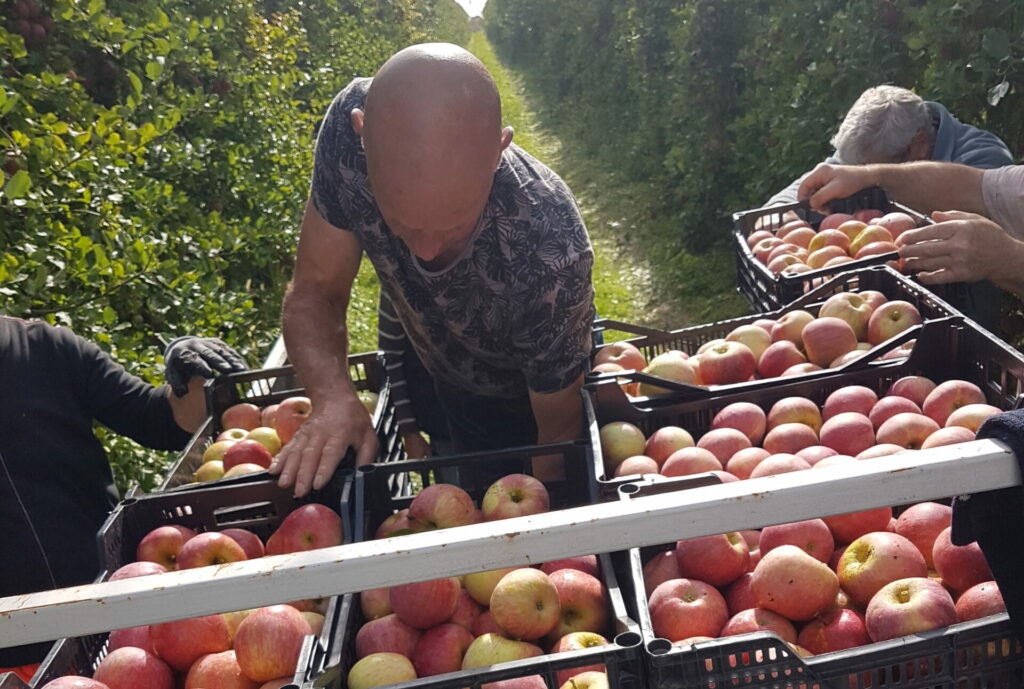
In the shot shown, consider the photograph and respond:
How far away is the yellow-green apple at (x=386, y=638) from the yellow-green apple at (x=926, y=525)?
105cm

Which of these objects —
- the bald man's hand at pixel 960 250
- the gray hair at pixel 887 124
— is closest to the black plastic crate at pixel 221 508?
the bald man's hand at pixel 960 250

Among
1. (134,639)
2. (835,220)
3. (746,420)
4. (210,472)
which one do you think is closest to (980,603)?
(746,420)

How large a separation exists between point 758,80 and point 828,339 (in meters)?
5.28

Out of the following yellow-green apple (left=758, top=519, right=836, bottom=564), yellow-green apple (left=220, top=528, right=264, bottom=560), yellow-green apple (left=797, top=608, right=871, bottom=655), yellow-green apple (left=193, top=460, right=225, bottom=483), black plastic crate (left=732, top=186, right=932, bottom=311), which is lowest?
yellow-green apple (left=797, top=608, right=871, bottom=655)

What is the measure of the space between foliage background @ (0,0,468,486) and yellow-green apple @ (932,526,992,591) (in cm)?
285

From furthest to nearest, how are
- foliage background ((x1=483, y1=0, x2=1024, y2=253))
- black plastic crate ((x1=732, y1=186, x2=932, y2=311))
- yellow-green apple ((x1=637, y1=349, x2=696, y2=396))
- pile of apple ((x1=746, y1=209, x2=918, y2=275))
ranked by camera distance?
foliage background ((x1=483, y1=0, x2=1024, y2=253)), pile of apple ((x1=746, y1=209, x2=918, y2=275)), black plastic crate ((x1=732, y1=186, x2=932, y2=311)), yellow-green apple ((x1=637, y1=349, x2=696, y2=396))

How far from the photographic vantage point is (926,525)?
1691 millimetres

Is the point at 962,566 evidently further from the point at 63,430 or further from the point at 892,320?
the point at 63,430

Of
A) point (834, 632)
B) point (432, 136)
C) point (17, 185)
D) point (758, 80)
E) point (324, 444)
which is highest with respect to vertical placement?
point (758, 80)

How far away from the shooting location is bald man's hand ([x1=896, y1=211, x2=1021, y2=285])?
8.27 feet

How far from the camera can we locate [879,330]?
2.57m

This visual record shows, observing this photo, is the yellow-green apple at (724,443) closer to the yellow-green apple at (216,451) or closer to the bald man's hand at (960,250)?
the bald man's hand at (960,250)

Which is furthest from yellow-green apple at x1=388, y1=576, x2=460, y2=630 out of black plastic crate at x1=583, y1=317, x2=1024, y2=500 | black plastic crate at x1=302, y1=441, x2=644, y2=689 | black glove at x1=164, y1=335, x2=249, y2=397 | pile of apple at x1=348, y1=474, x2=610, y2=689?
black glove at x1=164, y1=335, x2=249, y2=397

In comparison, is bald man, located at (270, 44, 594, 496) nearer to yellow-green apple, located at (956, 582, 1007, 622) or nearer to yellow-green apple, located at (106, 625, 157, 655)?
yellow-green apple, located at (106, 625, 157, 655)
